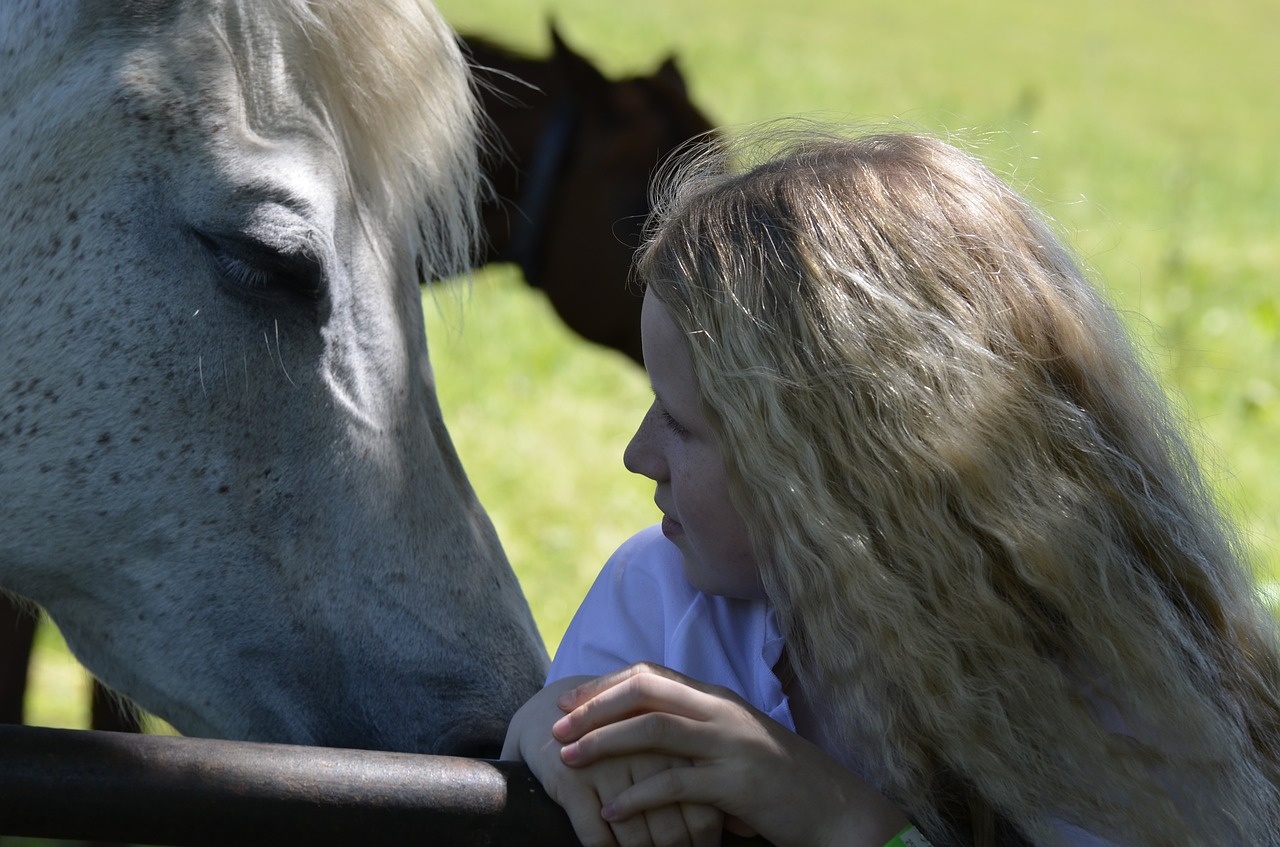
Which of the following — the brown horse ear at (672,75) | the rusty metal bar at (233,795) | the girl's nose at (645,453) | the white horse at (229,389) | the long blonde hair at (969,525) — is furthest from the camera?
the brown horse ear at (672,75)

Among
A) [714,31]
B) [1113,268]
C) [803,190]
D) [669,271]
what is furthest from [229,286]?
[714,31]

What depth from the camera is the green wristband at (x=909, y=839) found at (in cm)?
83

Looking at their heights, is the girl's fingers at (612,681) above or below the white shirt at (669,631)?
above

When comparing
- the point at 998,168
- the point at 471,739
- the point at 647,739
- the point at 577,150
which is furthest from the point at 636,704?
the point at 577,150

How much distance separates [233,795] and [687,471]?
41 cm

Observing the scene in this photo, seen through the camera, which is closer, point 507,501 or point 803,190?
point 803,190

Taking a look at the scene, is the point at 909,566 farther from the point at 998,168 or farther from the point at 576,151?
the point at 576,151

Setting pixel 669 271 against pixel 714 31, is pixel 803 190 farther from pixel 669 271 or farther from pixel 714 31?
pixel 714 31

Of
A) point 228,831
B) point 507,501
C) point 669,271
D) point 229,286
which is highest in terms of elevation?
point 669,271

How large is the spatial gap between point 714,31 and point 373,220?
449 inches

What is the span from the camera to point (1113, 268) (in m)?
7.31

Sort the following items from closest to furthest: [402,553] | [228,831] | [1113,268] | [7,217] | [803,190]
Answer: [228,831], [803,190], [7,217], [402,553], [1113,268]

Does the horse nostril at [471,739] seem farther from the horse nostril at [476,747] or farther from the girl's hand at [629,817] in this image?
the girl's hand at [629,817]

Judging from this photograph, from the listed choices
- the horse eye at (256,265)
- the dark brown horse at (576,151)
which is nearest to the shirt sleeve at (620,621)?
the horse eye at (256,265)
